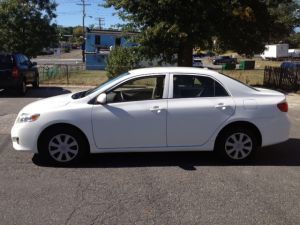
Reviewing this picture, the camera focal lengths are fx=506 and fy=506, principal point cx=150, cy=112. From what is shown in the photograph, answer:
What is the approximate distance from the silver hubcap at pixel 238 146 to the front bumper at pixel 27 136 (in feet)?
9.39

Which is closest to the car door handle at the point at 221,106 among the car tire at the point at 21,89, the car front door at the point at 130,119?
the car front door at the point at 130,119

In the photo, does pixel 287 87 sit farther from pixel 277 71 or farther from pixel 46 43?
pixel 46 43

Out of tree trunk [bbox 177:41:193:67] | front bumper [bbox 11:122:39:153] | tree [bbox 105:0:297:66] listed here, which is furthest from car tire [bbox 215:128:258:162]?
tree trunk [bbox 177:41:193:67]

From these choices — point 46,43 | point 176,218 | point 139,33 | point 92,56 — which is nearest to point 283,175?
point 176,218

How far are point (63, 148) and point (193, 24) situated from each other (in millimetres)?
14342

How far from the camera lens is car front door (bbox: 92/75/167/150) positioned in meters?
7.36

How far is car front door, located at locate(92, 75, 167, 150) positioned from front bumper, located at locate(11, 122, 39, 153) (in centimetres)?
87

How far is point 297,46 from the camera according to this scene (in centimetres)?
12744

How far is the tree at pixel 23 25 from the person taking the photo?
96.1 feet

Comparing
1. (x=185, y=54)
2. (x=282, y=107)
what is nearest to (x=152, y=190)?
(x=282, y=107)

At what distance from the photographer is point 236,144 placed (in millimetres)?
7695

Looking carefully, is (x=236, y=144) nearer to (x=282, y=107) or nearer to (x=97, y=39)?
(x=282, y=107)

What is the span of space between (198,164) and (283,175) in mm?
1275

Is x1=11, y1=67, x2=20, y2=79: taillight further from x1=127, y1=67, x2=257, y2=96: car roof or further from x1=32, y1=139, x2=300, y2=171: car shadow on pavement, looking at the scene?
x1=127, y1=67, x2=257, y2=96: car roof
